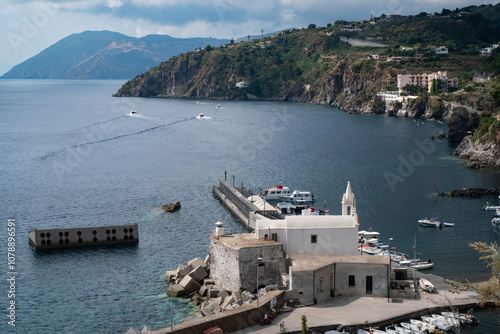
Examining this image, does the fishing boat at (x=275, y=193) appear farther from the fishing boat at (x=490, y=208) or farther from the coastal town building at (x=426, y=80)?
the coastal town building at (x=426, y=80)

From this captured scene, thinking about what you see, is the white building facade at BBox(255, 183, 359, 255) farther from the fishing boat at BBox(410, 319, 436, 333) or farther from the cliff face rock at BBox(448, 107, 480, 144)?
the cliff face rock at BBox(448, 107, 480, 144)

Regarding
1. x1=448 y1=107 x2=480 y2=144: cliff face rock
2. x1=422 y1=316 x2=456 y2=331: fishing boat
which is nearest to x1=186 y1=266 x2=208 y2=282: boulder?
x1=422 y1=316 x2=456 y2=331: fishing boat

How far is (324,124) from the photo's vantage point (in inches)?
6152

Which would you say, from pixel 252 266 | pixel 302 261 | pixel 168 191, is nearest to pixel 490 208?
pixel 302 261

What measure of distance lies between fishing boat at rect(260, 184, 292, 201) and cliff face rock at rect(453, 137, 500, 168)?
106ft

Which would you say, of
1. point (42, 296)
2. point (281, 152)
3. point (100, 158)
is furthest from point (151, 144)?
point (42, 296)

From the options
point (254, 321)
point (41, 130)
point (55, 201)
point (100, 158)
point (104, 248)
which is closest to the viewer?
point (254, 321)

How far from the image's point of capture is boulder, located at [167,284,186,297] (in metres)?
41.8

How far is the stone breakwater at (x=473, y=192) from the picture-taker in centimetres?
7331

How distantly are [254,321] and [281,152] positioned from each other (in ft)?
257

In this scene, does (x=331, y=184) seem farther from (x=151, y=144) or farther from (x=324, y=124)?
(x=324, y=124)

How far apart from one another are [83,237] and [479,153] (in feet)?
217

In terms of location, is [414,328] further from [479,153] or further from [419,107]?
[419,107]

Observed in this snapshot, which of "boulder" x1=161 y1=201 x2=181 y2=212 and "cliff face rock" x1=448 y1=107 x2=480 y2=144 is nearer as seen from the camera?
"boulder" x1=161 y1=201 x2=181 y2=212
